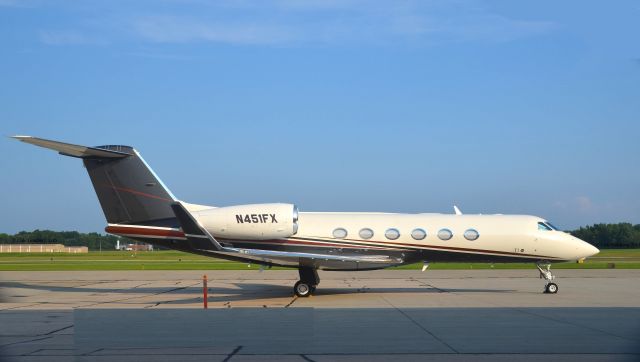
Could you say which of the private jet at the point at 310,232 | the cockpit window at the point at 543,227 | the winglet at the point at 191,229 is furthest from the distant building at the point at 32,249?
the cockpit window at the point at 543,227

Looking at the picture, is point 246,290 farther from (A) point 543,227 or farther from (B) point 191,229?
(A) point 543,227

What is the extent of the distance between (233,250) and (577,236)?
62.6m

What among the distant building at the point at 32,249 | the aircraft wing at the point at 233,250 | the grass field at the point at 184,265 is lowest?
the grass field at the point at 184,265

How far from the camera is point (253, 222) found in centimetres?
2338

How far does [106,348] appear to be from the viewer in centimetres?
1156

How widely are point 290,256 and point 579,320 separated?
31.3 ft

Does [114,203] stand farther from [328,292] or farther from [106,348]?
[106,348]

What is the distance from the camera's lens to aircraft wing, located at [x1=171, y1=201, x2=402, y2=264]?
69.0 feet

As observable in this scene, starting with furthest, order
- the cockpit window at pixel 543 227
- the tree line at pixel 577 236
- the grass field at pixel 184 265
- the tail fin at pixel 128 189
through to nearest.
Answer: the tree line at pixel 577 236 → the grass field at pixel 184 265 → the cockpit window at pixel 543 227 → the tail fin at pixel 128 189

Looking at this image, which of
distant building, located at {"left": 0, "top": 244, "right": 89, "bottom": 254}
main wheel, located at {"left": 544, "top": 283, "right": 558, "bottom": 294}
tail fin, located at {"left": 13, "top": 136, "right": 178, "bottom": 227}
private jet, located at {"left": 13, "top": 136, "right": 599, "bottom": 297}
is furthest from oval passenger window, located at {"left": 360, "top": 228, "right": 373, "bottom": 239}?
distant building, located at {"left": 0, "top": 244, "right": 89, "bottom": 254}

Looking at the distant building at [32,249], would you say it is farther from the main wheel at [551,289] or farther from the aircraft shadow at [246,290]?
the main wheel at [551,289]

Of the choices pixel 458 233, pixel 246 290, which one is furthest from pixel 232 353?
pixel 246 290

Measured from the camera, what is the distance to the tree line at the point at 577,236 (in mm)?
103312

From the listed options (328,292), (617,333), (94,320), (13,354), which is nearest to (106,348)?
(13,354)
